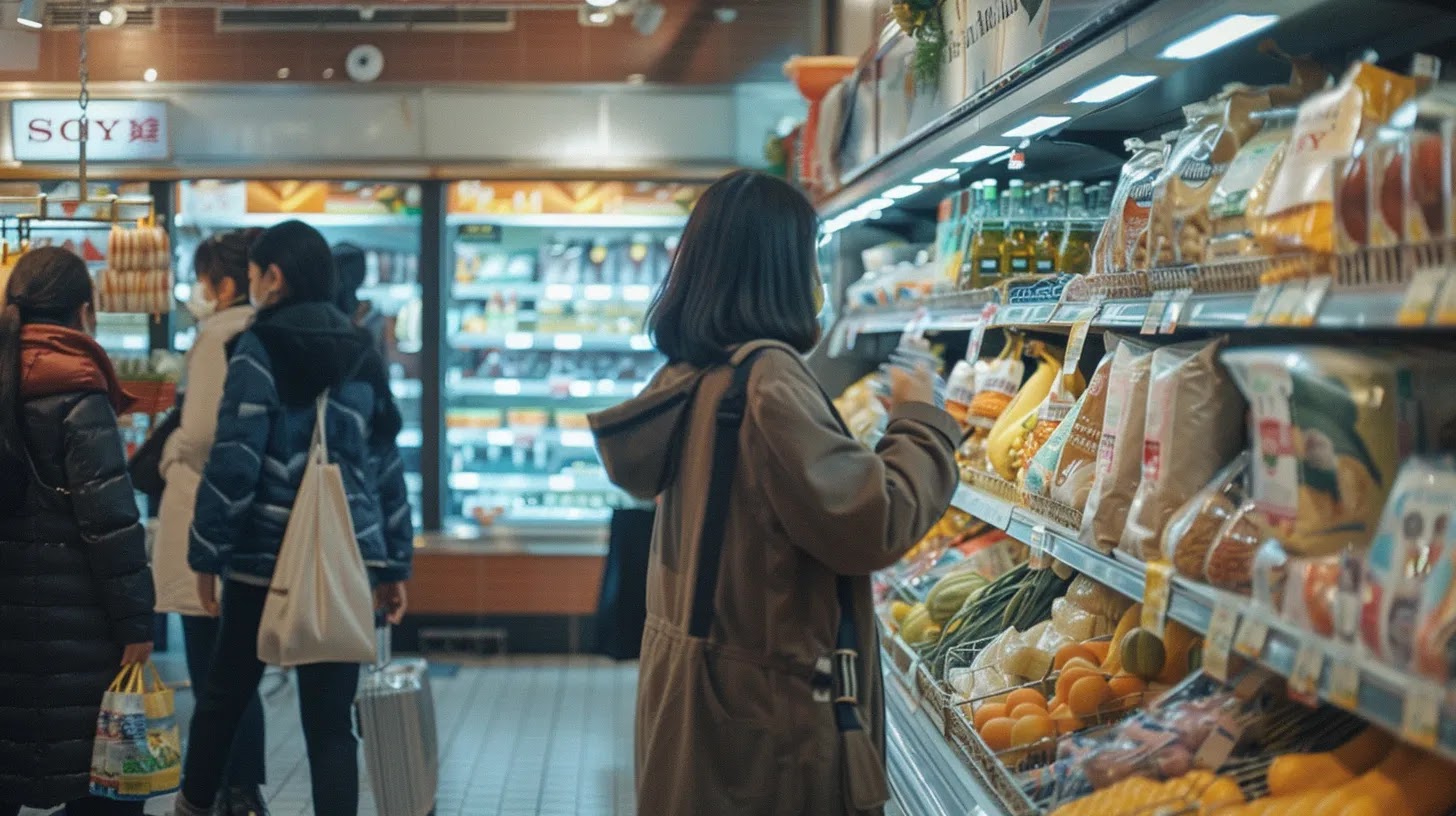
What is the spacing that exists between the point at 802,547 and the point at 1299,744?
72 centimetres

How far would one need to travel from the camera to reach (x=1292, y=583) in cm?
159

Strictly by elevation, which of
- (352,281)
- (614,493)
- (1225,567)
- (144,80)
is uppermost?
(144,80)

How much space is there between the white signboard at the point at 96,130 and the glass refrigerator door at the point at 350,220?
28 centimetres

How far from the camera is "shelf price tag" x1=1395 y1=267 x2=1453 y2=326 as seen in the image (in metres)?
1.33

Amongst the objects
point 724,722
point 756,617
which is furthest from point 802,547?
point 724,722

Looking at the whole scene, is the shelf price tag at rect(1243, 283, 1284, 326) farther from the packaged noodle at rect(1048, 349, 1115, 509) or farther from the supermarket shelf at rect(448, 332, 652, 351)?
the supermarket shelf at rect(448, 332, 652, 351)

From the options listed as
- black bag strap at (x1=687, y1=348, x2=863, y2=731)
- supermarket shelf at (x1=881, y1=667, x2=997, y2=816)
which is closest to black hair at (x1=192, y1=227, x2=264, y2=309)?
supermarket shelf at (x1=881, y1=667, x2=997, y2=816)

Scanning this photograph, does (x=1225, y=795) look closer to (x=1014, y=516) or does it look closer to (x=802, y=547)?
(x=802, y=547)

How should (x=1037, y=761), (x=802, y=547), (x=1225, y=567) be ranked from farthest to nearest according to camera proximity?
(x=1037, y=761) → (x=802, y=547) → (x=1225, y=567)

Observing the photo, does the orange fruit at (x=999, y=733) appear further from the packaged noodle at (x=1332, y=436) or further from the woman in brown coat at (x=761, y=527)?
the packaged noodle at (x=1332, y=436)

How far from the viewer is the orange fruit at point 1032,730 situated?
7.86 feet

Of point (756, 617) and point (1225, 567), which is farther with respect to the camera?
point (756, 617)

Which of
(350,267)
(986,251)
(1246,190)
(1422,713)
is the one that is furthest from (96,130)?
(1422,713)

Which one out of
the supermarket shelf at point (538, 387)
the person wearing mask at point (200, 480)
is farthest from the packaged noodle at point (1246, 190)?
the supermarket shelf at point (538, 387)
